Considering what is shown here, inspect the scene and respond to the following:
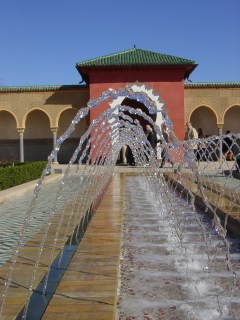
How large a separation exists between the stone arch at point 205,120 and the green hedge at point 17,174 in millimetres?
10351

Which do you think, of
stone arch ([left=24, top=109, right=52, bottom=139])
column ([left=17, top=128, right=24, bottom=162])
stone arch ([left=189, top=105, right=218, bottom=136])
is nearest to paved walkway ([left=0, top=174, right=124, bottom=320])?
column ([left=17, top=128, right=24, bottom=162])

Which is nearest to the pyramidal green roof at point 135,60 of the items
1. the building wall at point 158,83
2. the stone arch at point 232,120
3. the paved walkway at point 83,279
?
the building wall at point 158,83

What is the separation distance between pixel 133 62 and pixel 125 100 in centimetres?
220

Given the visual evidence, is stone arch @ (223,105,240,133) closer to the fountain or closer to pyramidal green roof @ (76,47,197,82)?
pyramidal green roof @ (76,47,197,82)

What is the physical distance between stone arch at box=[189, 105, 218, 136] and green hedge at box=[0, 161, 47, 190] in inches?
408

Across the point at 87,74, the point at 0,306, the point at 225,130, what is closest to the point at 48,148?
the point at 87,74

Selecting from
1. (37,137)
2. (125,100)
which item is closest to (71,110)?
(37,137)

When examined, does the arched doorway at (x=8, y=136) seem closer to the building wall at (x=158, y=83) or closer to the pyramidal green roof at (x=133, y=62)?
the pyramidal green roof at (x=133, y=62)

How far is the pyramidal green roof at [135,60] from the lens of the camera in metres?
18.8

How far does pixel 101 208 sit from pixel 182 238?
150cm

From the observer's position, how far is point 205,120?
Answer: 2167 centimetres

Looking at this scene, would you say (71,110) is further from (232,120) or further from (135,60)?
(232,120)

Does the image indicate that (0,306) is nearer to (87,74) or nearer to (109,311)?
(109,311)

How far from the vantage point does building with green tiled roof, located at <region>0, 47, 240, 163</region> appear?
19062 millimetres
